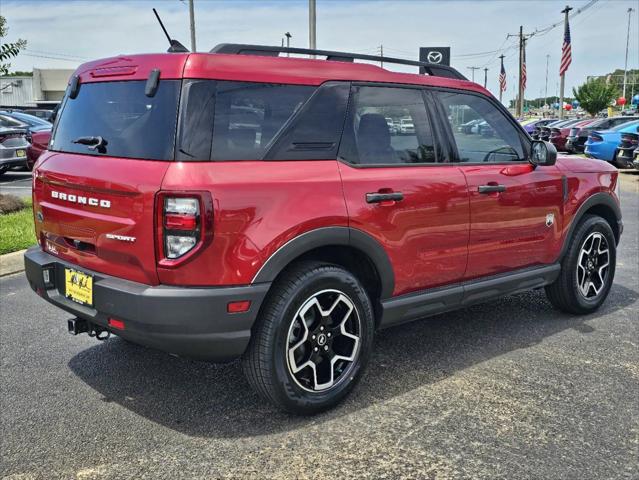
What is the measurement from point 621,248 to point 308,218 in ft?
19.3

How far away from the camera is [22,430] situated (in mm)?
3127

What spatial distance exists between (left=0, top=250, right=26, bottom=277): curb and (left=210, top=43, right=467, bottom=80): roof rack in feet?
14.0

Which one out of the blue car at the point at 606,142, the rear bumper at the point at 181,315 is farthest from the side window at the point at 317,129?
the blue car at the point at 606,142

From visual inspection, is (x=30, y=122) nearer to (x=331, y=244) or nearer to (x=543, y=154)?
(x=543, y=154)

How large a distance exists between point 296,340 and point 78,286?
1164 millimetres

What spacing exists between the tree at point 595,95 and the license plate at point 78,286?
59.2 meters

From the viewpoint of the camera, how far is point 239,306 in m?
2.95

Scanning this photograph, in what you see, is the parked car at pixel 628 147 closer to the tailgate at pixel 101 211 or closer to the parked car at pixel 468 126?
the parked car at pixel 468 126

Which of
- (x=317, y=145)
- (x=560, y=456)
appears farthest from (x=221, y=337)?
(x=560, y=456)

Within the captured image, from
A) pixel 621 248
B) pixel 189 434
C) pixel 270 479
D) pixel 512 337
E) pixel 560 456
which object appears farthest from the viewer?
pixel 621 248

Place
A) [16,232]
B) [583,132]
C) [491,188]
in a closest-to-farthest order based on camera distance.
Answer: [491,188], [16,232], [583,132]

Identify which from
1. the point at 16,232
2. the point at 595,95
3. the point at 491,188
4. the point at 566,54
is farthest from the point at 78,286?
the point at 595,95

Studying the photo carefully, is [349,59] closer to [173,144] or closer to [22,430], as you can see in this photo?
[173,144]

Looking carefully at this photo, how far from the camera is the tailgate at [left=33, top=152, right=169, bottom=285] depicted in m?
2.88
